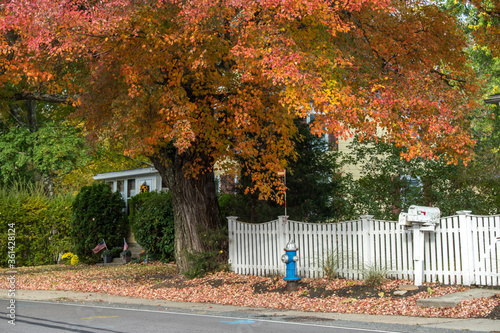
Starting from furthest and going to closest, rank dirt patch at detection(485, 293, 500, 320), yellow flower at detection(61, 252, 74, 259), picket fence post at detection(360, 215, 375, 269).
Result: yellow flower at detection(61, 252, 74, 259)
picket fence post at detection(360, 215, 375, 269)
dirt patch at detection(485, 293, 500, 320)

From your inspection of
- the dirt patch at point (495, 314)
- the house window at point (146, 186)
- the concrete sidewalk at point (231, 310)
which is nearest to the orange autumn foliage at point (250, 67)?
the dirt patch at point (495, 314)

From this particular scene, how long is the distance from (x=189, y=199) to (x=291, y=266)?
3.90 metres

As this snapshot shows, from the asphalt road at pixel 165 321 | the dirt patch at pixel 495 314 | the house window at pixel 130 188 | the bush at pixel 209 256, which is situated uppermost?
the house window at pixel 130 188

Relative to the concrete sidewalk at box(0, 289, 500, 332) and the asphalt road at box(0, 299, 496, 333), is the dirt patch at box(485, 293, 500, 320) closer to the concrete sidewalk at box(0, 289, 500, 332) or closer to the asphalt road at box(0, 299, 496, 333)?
the concrete sidewalk at box(0, 289, 500, 332)

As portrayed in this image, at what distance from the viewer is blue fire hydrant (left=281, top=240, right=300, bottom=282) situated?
12.4 meters

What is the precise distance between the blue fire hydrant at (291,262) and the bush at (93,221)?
40.7ft

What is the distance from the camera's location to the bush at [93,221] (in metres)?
22.8

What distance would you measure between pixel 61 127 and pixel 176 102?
46.1ft

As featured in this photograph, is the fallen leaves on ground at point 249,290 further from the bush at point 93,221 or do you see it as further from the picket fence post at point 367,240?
the bush at point 93,221

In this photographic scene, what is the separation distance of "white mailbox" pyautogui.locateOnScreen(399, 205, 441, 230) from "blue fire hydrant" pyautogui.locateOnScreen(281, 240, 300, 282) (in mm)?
2525

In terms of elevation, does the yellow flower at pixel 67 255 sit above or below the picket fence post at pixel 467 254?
below

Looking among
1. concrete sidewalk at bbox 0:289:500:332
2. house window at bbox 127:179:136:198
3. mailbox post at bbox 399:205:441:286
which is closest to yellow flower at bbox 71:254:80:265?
house window at bbox 127:179:136:198

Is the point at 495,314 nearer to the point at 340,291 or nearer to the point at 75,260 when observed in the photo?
the point at 340,291

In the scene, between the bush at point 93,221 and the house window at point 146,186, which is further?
the house window at point 146,186
